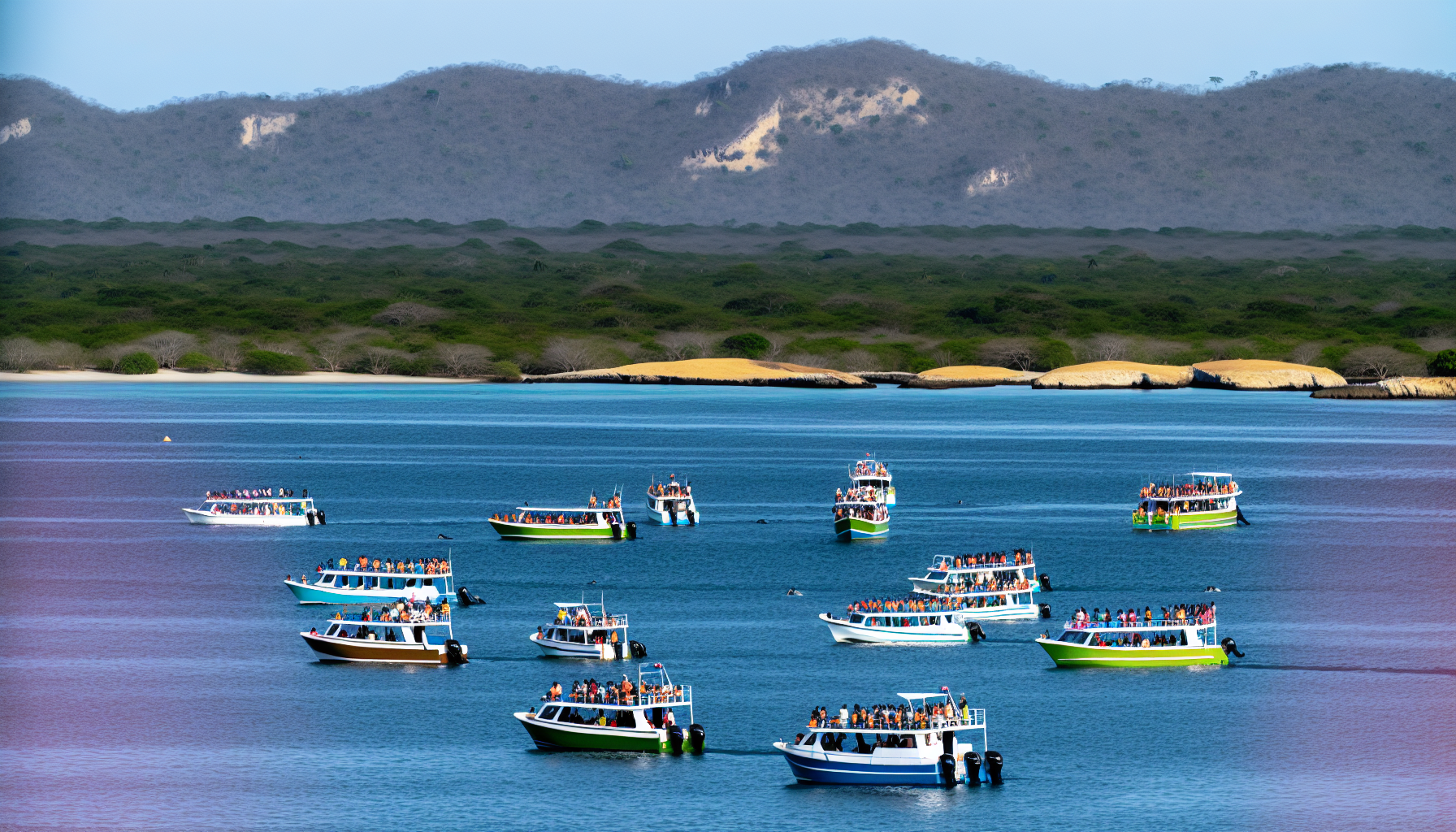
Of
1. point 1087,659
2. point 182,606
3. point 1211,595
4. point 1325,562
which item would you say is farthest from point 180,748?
point 1325,562

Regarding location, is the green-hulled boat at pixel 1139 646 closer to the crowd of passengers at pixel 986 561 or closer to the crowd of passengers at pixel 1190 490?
the crowd of passengers at pixel 986 561

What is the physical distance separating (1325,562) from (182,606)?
8558 cm

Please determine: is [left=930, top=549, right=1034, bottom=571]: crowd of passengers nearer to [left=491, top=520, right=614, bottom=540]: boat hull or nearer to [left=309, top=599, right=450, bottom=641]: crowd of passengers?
[left=309, top=599, right=450, bottom=641]: crowd of passengers

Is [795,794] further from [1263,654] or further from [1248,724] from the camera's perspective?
[1263,654]

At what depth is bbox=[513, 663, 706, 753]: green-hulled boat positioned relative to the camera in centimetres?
7762

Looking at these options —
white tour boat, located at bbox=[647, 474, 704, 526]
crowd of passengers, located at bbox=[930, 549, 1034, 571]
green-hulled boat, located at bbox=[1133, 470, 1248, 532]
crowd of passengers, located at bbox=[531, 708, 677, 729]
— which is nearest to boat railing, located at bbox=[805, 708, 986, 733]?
crowd of passengers, located at bbox=[531, 708, 677, 729]

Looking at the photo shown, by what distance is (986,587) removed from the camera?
112188 millimetres

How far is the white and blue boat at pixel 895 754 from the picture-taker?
73188mm

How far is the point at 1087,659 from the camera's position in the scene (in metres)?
96.3

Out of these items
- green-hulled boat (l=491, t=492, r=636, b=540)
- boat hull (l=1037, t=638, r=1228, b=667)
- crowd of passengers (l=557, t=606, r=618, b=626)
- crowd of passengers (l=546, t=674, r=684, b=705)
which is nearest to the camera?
crowd of passengers (l=546, t=674, r=684, b=705)

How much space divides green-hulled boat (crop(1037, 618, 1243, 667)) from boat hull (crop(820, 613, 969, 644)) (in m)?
5.35

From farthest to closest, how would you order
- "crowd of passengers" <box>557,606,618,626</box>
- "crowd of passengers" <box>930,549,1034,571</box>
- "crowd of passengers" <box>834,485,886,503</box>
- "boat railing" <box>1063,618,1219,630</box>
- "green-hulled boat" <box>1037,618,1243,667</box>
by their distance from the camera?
"crowd of passengers" <box>834,485,886,503</box>
"crowd of passengers" <box>930,549,1034,571</box>
"boat railing" <box>1063,618,1219,630</box>
"crowd of passengers" <box>557,606,618,626</box>
"green-hulled boat" <box>1037,618,1243,667</box>

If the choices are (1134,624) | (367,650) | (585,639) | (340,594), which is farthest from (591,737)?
(340,594)

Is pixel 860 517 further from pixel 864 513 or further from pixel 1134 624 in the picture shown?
pixel 1134 624
